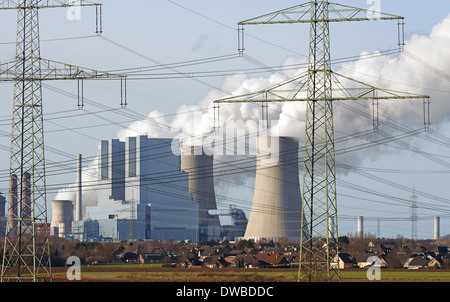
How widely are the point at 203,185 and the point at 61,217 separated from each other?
26671 mm

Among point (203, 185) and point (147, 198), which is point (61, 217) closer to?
point (147, 198)

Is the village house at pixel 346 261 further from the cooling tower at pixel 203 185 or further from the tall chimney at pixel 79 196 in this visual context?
the tall chimney at pixel 79 196

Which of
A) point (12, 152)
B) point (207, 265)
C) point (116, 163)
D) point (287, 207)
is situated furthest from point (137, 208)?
point (12, 152)

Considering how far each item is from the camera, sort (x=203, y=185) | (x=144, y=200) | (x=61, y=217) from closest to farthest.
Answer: (x=203, y=185)
(x=144, y=200)
(x=61, y=217)

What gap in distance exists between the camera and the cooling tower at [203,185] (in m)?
112

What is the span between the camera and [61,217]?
13175 centimetres

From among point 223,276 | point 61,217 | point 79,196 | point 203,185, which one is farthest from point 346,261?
point 79,196

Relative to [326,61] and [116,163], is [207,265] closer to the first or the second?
[326,61]

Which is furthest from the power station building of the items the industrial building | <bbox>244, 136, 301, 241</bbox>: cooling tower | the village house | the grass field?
the grass field

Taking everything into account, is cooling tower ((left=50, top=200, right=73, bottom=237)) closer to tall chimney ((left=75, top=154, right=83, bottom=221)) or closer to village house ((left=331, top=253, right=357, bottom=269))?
tall chimney ((left=75, top=154, right=83, bottom=221))

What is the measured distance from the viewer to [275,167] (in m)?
76.1

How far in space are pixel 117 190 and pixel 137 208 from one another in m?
10.0

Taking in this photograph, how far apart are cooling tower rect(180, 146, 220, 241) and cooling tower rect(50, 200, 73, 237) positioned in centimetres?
2219

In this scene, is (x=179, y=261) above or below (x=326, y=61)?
below
